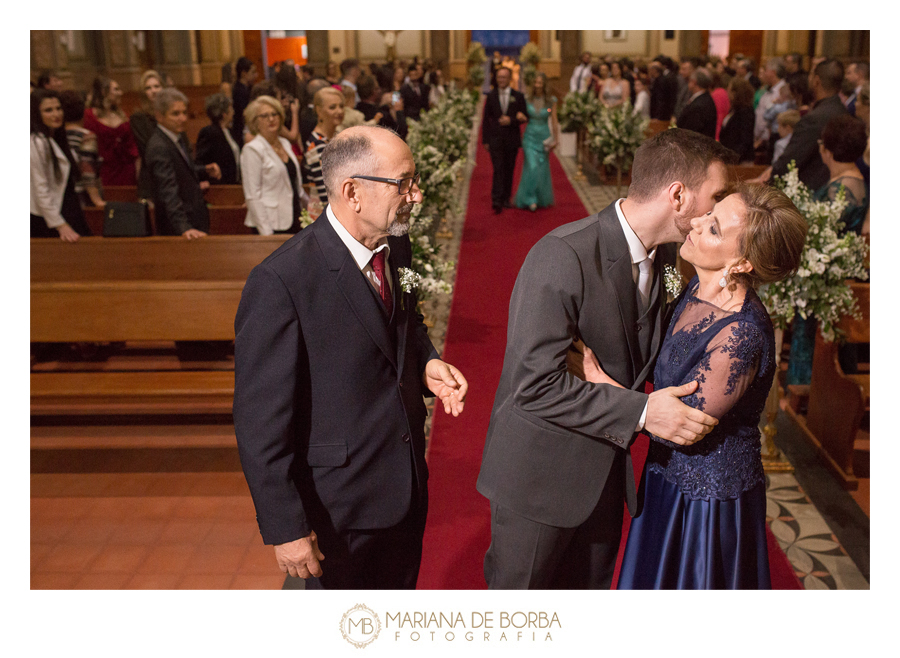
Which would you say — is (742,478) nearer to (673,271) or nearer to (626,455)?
(626,455)

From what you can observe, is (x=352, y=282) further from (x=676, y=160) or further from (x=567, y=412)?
(x=676, y=160)

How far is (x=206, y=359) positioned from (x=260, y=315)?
397cm

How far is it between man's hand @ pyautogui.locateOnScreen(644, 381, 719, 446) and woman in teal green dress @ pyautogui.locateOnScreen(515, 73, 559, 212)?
7985mm

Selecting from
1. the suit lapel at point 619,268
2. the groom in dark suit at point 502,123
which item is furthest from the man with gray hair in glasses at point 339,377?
the groom in dark suit at point 502,123

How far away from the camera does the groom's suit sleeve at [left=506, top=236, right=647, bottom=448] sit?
1.98 m

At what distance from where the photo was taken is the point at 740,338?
1.99 metres

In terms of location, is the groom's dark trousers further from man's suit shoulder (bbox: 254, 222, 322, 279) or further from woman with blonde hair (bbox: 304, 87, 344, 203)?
woman with blonde hair (bbox: 304, 87, 344, 203)

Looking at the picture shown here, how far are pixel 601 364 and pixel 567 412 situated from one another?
0.21m

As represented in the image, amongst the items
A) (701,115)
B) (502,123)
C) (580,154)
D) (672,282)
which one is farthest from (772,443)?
(580,154)

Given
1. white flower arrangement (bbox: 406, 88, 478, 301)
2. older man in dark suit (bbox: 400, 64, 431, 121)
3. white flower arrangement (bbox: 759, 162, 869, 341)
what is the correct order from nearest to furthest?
1. white flower arrangement (bbox: 759, 162, 869, 341)
2. white flower arrangement (bbox: 406, 88, 478, 301)
3. older man in dark suit (bbox: 400, 64, 431, 121)

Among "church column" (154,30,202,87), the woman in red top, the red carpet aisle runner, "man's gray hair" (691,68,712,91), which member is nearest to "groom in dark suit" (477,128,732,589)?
the red carpet aisle runner

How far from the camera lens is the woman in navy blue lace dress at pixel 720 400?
196cm
